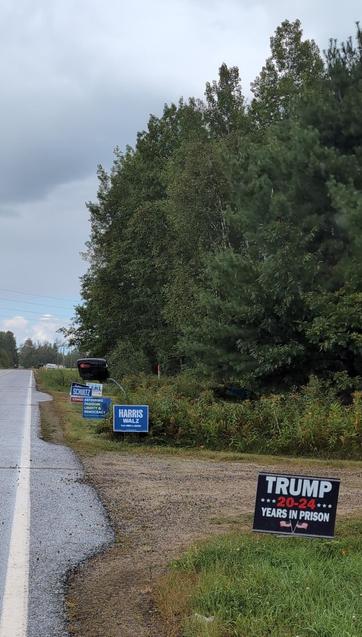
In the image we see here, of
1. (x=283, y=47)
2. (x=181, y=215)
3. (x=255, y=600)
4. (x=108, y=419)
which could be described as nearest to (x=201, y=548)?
(x=255, y=600)

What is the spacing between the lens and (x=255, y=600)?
392cm

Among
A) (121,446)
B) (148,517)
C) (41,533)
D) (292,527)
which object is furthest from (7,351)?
(292,527)

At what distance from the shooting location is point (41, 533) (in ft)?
19.4

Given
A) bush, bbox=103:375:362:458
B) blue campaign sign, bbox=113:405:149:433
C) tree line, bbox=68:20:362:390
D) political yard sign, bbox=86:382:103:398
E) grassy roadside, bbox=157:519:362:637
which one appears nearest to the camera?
grassy roadside, bbox=157:519:362:637

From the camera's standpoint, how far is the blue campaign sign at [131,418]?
12.5 m

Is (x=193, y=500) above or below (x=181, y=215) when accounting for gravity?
below

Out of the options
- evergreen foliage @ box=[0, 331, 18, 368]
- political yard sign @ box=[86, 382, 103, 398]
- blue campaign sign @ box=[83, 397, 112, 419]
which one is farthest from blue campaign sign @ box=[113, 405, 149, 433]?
evergreen foliage @ box=[0, 331, 18, 368]

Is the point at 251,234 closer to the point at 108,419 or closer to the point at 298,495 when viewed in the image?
the point at 108,419

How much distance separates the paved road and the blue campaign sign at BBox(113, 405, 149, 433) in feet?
6.37

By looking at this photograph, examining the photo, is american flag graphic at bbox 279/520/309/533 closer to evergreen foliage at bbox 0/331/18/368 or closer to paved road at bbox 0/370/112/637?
paved road at bbox 0/370/112/637

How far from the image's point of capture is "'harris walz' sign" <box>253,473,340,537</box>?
5031 millimetres

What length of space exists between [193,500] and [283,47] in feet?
90.1

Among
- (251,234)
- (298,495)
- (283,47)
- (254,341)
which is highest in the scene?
(283,47)

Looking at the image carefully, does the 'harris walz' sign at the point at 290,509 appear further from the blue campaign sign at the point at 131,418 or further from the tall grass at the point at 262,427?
the blue campaign sign at the point at 131,418
